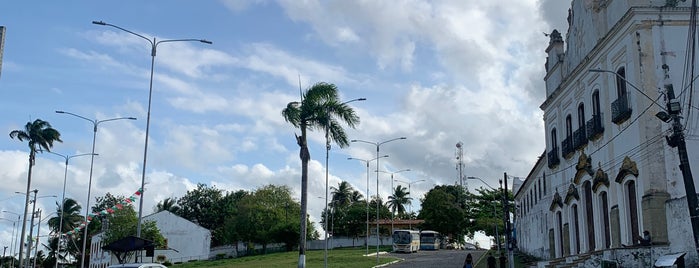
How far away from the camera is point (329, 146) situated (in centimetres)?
3681

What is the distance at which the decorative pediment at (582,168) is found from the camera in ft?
101

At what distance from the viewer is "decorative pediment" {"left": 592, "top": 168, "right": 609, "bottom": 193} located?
28.8 m

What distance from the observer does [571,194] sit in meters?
33.5

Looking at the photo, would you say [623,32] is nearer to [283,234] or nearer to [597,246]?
[597,246]

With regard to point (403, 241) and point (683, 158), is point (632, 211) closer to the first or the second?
point (683, 158)

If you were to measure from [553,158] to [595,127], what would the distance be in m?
7.50

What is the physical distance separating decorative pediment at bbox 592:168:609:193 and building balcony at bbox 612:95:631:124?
271 cm

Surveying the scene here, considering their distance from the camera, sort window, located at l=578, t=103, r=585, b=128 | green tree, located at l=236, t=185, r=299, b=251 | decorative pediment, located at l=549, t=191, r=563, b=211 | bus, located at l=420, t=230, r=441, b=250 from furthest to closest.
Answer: green tree, located at l=236, t=185, r=299, b=251 < bus, located at l=420, t=230, r=441, b=250 < decorative pediment, located at l=549, t=191, r=563, b=211 < window, located at l=578, t=103, r=585, b=128

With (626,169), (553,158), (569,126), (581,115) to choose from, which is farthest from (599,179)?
(553,158)

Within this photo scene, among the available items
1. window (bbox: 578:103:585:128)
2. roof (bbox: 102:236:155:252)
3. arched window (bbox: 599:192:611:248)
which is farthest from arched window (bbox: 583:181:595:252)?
roof (bbox: 102:236:155:252)

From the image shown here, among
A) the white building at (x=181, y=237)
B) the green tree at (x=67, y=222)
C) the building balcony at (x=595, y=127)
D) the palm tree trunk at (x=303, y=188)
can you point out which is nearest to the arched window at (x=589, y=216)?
the building balcony at (x=595, y=127)

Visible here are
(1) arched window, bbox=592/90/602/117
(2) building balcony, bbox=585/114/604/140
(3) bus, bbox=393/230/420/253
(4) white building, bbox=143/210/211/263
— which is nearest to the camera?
(2) building balcony, bbox=585/114/604/140

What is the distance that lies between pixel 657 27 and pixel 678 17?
903 millimetres

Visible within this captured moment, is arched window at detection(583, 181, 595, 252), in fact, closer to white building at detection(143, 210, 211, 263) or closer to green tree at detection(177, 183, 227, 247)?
white building at detection(143, 210, 211, 263)
